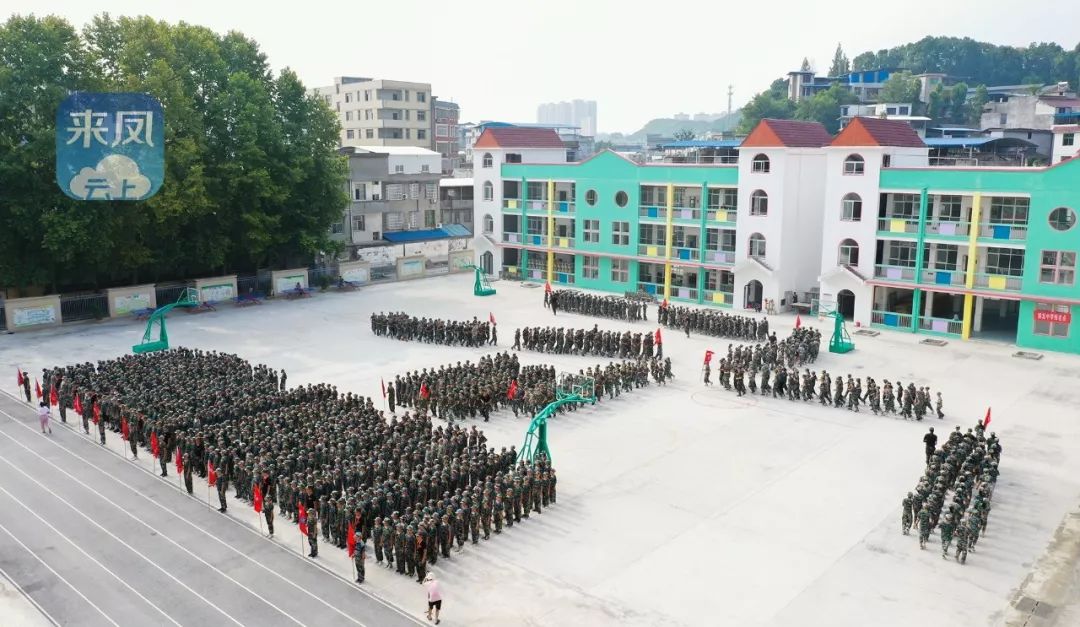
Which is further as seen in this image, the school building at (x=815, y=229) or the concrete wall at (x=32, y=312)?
the concrete wall at (x=32, y=312)

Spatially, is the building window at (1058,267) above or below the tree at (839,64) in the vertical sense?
below

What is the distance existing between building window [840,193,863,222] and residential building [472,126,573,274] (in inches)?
627

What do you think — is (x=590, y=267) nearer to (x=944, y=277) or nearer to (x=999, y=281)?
(x=944, y=277)

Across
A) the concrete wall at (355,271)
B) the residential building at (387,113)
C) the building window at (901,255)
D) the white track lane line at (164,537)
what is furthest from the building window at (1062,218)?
the residential building at (387,113)

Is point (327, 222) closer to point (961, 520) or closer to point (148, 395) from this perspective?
point (148, 395)

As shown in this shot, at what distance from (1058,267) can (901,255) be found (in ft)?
17.4

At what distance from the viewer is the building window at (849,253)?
3341 cm

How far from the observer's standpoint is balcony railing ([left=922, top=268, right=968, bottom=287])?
30.8 meters

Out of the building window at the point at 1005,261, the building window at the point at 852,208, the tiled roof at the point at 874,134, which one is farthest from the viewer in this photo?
the building window at the point at 852,208

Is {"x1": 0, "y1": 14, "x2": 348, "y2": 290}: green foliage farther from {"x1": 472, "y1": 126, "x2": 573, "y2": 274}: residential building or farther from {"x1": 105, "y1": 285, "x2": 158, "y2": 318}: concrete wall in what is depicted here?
{"x1": 472, "y1": 126, "x2": 573, "y2": 274}: residential building

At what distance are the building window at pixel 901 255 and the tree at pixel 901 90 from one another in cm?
6793

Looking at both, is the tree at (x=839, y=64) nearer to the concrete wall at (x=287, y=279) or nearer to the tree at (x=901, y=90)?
the tree at (x=901, y=90)

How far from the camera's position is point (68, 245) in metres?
32.3

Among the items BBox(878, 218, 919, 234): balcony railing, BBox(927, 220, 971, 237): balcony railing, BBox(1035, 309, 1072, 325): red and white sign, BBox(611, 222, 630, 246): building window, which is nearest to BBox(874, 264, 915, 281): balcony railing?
BBox(878, 218, 919, 234): balcony railing
